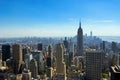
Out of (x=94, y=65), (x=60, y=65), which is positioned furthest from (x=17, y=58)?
(x=94, y=65)

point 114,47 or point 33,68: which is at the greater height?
point 114,47

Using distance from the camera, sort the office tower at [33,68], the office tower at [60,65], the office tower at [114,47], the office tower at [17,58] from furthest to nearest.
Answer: the office tower at [114,47] < the office tower at [17,58] < the office tower at [33,68] < the office tower at [60,65]

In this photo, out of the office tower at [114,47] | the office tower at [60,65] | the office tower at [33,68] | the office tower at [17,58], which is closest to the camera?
the office tower at [60,65]

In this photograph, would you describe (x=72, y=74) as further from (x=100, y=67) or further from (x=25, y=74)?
(x=25, y=74)

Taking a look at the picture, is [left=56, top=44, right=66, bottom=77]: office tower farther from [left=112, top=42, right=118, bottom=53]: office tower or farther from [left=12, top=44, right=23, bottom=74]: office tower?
[left=112, top=42, right=118, bottom=53]: office tower

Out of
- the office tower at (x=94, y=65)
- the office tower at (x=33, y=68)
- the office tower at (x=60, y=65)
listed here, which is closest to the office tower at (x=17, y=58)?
the office tower at (x=33, y=68)

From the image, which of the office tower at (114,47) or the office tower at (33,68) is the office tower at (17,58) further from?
the office tower at (114,47)

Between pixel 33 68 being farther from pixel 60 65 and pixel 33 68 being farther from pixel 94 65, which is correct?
pixel 94 65

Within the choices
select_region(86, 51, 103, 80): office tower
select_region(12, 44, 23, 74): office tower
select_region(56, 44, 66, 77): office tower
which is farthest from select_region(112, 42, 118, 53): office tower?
select_region(12, 44, 23, 74): office tower
